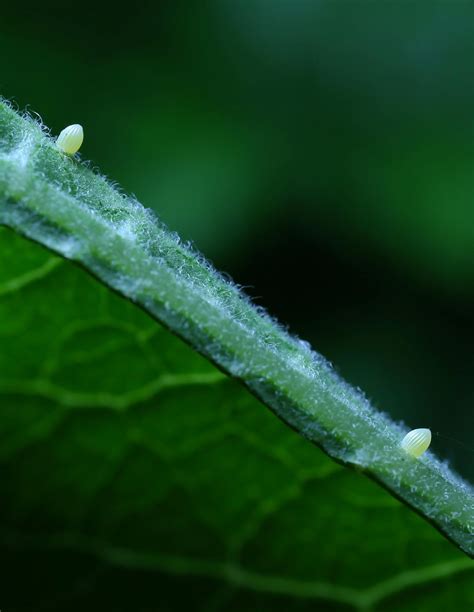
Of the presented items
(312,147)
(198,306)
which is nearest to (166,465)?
(198,306)

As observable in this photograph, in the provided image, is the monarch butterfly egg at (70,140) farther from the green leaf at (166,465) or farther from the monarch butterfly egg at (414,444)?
the monarch butterfly egg at (414,444)

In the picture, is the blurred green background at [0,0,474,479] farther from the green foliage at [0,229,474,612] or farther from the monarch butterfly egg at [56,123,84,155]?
the green foliage at [0,229,474,612]

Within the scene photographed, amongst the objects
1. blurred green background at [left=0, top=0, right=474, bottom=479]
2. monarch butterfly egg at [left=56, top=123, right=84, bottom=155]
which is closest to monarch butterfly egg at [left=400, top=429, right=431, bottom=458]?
monarch butterfly egg at [left=56, top=123, right=84, bottom=155]

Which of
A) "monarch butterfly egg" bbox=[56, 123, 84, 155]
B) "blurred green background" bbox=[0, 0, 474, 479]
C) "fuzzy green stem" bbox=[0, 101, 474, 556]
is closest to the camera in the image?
"fuzzy green stem" bbox=[0, 101, 474, 556]

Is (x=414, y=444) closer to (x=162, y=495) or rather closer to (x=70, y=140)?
(x=162, y=495)

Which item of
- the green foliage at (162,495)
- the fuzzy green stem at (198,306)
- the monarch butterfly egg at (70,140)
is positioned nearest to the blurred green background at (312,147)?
the monarch butterfly egg at (70,140)

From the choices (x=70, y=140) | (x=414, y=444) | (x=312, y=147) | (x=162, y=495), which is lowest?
(x=162, y=495)

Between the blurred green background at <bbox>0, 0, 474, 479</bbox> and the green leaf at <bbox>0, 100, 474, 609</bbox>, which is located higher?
the blurred green background at <bbox>0, 0, 474, 479</bbox>

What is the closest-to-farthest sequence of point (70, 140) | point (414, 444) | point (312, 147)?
point (414, 444) < point (70, 140) < point (312, 147)
